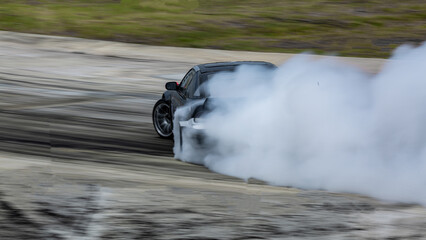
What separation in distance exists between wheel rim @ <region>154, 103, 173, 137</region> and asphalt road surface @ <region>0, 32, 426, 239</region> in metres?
0.17

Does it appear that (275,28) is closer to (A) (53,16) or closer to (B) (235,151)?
(A) (53,16)

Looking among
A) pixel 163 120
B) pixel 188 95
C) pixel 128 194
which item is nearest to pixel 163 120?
pixel 163 120

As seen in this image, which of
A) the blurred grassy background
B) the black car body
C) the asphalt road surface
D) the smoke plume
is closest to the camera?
the asphalt road surface

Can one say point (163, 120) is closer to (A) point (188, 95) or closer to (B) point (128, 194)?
(A) point (188, 95)

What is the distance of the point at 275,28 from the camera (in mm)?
28250

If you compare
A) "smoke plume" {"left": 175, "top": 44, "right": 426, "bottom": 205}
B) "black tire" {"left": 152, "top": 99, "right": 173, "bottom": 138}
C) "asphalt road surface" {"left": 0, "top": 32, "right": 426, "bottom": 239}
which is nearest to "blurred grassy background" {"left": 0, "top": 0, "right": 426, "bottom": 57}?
"asphalt road surface" {"left": 0, "top": 32, "right": 426, "bottom": 239}

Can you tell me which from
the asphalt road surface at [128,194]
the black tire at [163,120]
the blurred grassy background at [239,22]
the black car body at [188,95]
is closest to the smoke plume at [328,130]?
the asphalt road surface at [128,194]

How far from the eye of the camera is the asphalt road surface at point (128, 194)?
592 cm

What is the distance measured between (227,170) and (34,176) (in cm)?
229

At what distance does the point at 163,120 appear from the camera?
1095cm

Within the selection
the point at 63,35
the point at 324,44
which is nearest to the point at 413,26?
the point at 324,44

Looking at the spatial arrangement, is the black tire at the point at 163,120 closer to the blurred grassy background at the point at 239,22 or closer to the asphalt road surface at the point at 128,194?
the asphalt road surface at the point at 128,194

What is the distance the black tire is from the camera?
10.8 metres

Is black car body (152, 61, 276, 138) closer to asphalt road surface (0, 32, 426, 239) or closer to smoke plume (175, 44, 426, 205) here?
asphalt road surface (0, 32, 426, 239)
